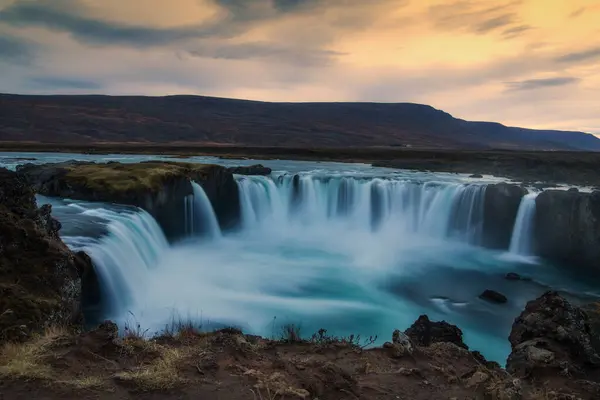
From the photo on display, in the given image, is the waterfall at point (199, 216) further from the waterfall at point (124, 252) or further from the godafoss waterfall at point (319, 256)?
the waterfall at point (124, 252)

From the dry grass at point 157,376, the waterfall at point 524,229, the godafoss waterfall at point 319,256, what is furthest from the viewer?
the waterfall at point 524,229

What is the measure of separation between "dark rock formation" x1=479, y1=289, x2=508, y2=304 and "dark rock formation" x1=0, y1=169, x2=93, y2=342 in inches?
611

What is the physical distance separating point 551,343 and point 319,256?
18.3m

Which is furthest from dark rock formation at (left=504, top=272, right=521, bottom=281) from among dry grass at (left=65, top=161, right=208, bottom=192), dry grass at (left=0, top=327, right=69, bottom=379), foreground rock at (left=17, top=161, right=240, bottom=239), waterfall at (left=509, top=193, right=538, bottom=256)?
dry grass at (left=0, top=327, right=69, bottom=379)

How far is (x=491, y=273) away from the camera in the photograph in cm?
2252

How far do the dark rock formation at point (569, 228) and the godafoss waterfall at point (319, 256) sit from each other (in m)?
0.66

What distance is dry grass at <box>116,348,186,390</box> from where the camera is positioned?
4.97 metres

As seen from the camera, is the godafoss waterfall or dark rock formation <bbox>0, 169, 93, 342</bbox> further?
the godafoss waterfall

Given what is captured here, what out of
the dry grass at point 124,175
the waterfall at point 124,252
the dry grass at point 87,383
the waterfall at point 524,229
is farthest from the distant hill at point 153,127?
the dry grass at point 87,383

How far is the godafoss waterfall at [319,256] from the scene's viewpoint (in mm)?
15336

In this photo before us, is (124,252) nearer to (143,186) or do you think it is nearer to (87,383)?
(143,186)

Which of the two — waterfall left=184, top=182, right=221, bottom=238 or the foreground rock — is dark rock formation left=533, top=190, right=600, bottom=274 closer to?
the foreground rock

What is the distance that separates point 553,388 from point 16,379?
6485mm

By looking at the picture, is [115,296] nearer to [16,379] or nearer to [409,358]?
[16,379]
